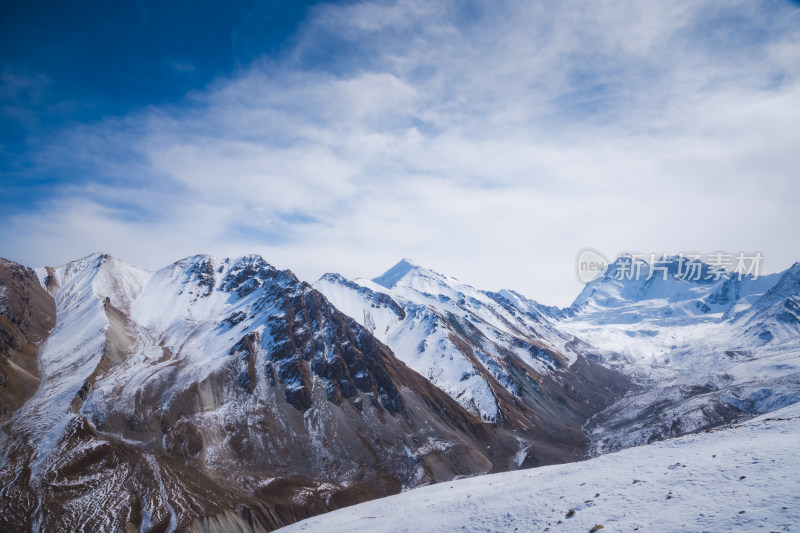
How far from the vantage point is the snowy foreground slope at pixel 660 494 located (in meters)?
17.2

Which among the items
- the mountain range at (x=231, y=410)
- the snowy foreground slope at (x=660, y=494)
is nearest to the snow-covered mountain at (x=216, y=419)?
the mountain range at (x=231, y=410)

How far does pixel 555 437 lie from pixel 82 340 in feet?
579

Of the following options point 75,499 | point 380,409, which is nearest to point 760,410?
point 380,409

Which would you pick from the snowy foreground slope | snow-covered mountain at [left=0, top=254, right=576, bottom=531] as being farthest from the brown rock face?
the snowy foreground slope

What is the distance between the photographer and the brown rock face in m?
91.8

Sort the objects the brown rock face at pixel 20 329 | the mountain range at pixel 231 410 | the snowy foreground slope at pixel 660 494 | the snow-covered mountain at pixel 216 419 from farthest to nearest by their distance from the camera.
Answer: the brown rock face at pixel 20 329, the mountain range at pixel 231 410, the snow-covered mountain at pixel 216 419, the snowy foreground slope at pixel 660 494

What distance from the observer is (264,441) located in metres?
104

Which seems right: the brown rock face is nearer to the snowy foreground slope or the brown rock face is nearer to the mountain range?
the mountain range

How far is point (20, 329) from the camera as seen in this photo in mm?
120625

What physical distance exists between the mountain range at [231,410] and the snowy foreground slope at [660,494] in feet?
214

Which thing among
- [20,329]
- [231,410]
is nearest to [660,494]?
[231,410]

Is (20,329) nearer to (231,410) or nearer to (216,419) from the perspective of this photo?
(216,419)

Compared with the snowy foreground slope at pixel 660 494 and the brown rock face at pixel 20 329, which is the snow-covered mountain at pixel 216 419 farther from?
the snowy foreground slope at pixel 660 494

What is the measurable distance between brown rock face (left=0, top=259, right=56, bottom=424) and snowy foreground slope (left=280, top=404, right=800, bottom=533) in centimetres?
10419
